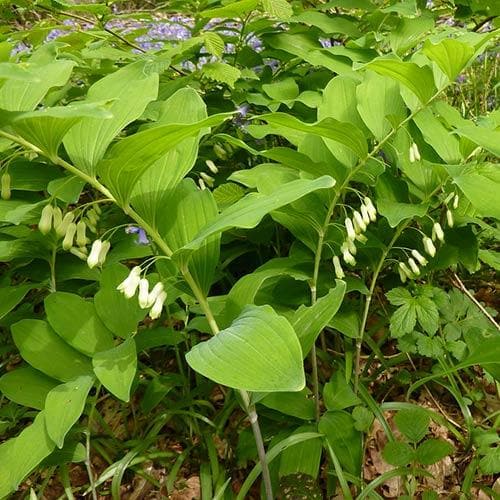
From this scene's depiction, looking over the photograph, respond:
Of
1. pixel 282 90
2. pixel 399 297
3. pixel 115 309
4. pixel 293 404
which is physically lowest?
pixel 293 404

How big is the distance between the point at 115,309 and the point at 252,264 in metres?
0.92

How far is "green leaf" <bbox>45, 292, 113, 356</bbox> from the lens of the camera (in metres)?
1.46

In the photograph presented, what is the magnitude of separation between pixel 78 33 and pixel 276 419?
1.64 metres

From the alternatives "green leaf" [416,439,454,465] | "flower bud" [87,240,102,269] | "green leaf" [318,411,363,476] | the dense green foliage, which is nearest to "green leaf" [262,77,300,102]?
the dense green foliage

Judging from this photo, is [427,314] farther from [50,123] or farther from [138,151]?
[50,123]

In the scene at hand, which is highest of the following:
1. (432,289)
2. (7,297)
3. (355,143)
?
(355,143)

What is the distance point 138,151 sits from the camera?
1.07 m

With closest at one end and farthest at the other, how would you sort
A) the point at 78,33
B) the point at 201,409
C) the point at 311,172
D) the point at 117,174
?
the point at 117,174
the point at 311,172
the point at 201,409
the point at 78,33

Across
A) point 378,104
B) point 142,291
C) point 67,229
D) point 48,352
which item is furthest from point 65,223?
point 378,104

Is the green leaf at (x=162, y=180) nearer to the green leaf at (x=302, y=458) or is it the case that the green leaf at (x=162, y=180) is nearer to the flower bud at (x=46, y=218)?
the flower bud at (x=46, y=218)

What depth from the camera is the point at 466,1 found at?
2.23 meters

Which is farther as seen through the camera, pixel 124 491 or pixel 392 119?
pixel 124 491

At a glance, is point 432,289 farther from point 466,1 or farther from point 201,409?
point 466,1

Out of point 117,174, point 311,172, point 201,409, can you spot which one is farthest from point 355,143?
point 201,409
